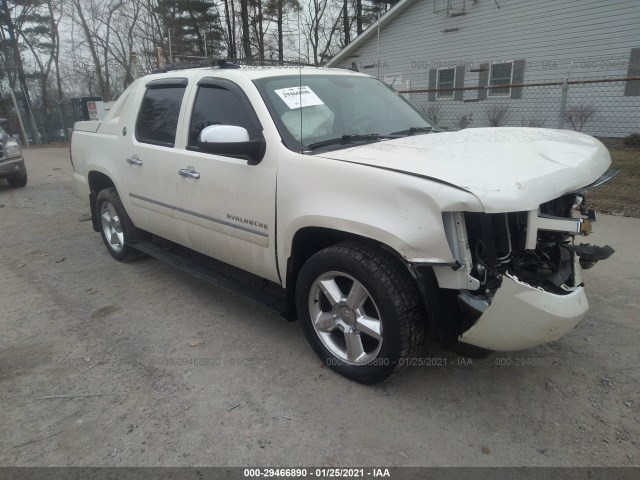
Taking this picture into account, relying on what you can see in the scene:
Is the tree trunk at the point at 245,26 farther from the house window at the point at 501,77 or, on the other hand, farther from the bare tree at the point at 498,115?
the bare tree at the point at 498,115

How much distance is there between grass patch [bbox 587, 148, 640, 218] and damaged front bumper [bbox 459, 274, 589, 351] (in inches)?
187

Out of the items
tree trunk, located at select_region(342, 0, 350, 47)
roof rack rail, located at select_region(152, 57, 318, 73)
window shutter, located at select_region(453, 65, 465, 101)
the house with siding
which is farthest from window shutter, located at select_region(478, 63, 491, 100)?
tree trunk, located at select_region(342, 0, 350, 47)

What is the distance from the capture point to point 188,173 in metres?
3.66

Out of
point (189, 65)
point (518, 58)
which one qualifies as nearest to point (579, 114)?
point (518, 58)

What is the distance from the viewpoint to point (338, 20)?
31.9 meters

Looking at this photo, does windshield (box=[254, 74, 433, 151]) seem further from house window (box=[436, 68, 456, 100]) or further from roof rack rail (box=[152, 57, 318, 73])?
house window (box=[436, 68, 456, 100])

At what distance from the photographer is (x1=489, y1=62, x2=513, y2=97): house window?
1457cm

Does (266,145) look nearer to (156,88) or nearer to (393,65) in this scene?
(156,88)

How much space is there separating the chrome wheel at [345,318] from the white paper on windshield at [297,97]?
1.22 m

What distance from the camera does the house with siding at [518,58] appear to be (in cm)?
1253

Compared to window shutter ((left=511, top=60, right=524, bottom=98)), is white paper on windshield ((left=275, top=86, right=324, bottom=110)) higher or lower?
lower

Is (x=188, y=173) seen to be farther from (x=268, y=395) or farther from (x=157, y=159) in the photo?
(x=268, y=395)

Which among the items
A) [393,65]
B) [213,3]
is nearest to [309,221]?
[393,65]

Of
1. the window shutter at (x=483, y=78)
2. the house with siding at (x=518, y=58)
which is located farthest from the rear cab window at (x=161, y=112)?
the window shutter at (x=483, y=78)
